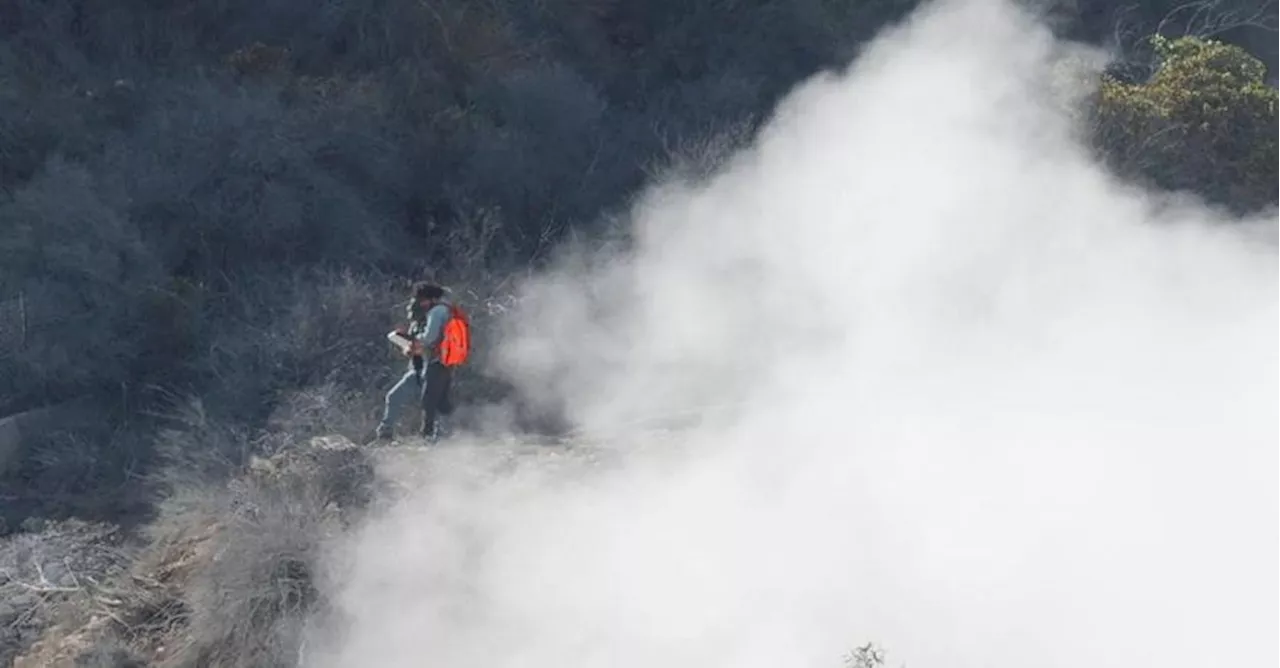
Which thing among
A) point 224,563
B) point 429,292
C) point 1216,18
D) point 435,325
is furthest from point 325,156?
point 1216,18

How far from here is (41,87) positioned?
12.8 m

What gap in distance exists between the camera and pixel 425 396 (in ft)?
25.3

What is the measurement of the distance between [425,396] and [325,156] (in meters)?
5.29

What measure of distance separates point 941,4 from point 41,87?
7650 mm

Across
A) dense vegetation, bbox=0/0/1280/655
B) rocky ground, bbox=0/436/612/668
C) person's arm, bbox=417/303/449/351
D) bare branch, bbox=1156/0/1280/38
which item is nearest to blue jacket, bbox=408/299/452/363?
person's arm, bbox=417/303/449/351

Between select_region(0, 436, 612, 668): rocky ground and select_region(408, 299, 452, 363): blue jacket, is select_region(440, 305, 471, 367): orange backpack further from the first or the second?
select_region(0, 436, 612, 668): rocky ground

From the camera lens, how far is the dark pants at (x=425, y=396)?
302 inches

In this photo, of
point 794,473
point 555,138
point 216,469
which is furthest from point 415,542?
point 555,138

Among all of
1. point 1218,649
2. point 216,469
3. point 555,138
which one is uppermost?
point 555,138

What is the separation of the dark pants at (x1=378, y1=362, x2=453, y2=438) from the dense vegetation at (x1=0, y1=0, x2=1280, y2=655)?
0.53 m

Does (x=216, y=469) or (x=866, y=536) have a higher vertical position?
(x=216, y=469)

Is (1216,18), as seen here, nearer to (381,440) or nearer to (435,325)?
(435,325)

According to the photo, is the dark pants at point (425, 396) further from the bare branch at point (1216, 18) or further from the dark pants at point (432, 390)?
the bare branch at point (1216, 18)

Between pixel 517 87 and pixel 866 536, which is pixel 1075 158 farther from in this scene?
pixel 517 87
